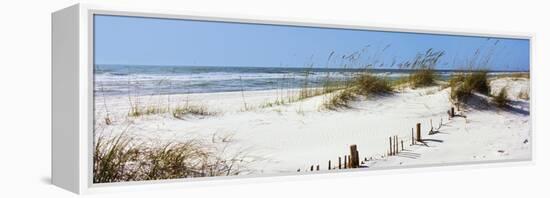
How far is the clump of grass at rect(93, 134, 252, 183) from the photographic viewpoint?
7.01 meters

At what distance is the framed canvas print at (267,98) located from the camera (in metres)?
7.00

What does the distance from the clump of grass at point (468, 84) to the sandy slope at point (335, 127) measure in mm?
126

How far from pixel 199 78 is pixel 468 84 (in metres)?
3.54

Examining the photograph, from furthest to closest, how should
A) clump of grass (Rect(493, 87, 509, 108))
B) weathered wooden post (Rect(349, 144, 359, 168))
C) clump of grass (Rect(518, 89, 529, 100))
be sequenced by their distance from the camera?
1. clump of grass (Rect(518, 89, 529, 100))
2. clump of grass (Rect(493, 87, 509, 108))
3. weathered wooden post (Rect(349, 144, 359, 168))

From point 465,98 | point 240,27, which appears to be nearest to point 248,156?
point 240,27

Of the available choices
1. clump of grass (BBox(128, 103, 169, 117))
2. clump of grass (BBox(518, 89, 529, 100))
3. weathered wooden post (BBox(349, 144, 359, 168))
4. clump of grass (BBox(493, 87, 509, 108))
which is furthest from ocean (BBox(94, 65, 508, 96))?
clump of grass (BBox(518, 89, 529, 100))

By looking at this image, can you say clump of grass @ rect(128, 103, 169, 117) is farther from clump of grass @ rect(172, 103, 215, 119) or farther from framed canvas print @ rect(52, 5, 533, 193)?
clump of grass @ rect(172, 103, 215, 119)

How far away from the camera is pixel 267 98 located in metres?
7.88

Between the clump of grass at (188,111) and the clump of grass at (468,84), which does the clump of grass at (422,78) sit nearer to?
the clump of grass at (468,84)

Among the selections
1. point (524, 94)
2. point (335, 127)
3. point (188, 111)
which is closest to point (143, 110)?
point (188, 111)

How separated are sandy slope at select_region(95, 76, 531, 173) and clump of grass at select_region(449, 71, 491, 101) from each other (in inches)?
4.9

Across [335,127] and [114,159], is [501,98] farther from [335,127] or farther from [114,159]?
[114,159]

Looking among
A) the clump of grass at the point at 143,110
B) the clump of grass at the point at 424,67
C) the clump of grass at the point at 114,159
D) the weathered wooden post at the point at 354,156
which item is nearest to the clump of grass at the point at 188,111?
the clump of grass at the point at 143,110

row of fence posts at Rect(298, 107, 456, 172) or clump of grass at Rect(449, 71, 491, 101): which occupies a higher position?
clump of grass at Rect(449, 71, 491, 101)
